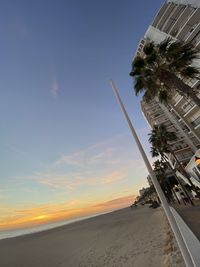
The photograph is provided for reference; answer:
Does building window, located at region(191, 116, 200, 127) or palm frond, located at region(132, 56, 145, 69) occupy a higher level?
building window, located at region(191, 116, 200, 127)

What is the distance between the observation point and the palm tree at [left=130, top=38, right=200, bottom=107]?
11.4m

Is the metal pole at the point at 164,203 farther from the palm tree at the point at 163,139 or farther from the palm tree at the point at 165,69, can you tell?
the palm tree at the point at 163,139

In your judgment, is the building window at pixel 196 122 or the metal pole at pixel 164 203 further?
the building window at pixel 196 122

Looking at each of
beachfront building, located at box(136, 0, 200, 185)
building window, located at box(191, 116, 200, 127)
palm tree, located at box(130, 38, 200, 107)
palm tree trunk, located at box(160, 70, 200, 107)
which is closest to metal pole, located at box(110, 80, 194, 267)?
palm tree trunk, located at box(160, 70, 200, 107)

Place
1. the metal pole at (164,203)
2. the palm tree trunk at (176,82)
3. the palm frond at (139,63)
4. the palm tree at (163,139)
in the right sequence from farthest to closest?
the palm tree at (163,139) → the palm frond at (139,63) → the palm tree trunk at (176,82) → the metal pole at (164,203)

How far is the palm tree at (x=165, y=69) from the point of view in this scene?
11414mm

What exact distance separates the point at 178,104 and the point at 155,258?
39.9 meters

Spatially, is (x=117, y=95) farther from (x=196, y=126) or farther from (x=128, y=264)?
(x=196, y=126)

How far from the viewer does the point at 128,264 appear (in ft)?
27.9

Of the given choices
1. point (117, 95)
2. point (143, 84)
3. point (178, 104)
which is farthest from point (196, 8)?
point (117, 95)

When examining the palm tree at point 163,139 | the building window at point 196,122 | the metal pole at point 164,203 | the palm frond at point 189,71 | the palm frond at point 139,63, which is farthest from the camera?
the building window at point 196,122

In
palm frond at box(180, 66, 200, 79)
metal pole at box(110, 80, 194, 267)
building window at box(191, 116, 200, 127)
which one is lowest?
metal pole at box(110, 80, 194, 267)

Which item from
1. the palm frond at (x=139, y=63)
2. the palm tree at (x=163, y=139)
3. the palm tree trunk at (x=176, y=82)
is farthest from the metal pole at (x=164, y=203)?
the palm tree at (x=163, y=139)

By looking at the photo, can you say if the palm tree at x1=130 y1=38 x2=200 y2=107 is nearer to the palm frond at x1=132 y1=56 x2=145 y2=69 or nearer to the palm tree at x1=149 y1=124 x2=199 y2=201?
the palm frond at x1=132 y1=56 x2=145 y2=69
